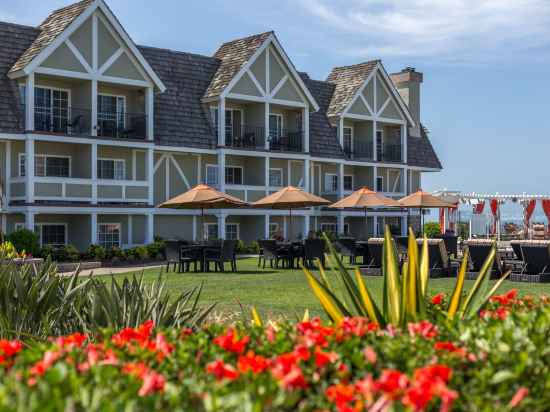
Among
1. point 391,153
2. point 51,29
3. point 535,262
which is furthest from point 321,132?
point 535,262

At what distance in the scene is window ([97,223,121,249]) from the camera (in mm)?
31266

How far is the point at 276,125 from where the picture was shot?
38188mm

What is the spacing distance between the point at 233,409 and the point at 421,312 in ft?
8.79

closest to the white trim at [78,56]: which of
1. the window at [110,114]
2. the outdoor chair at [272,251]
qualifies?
the window at [110,114]

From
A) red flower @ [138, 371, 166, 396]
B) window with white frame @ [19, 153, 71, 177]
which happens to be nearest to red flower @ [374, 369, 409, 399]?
red flower @ [138, 371, 166, 396]

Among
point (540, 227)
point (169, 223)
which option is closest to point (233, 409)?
point (169, 223)

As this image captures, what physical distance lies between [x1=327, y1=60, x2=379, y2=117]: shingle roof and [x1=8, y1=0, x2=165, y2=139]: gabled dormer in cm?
1193

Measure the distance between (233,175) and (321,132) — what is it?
5609 millimetres

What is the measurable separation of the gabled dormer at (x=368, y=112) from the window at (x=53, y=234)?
52.1ft

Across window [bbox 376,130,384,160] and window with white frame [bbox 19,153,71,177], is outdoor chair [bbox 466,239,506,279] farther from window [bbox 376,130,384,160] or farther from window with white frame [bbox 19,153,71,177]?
window [bbox 376,130,384,160]

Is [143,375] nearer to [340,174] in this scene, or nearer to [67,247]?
[67,247]

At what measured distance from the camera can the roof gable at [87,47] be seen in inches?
1131

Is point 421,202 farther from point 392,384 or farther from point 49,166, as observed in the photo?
point 392,384

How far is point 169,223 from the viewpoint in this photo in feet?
112
